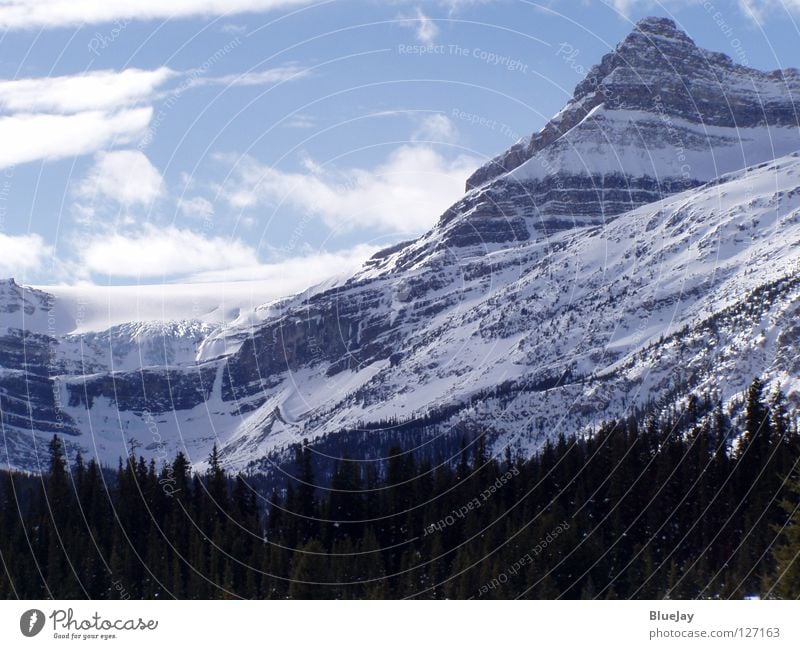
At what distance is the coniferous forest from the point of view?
3024 inches

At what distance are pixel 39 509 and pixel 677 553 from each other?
51.3 meters

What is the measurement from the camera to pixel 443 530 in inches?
3536

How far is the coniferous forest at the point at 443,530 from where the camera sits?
7681 centimetres

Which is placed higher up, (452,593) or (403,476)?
(403,476)

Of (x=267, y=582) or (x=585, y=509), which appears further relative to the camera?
(x=585, y=509)

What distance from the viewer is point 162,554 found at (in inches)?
3415

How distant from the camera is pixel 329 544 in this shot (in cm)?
9188
